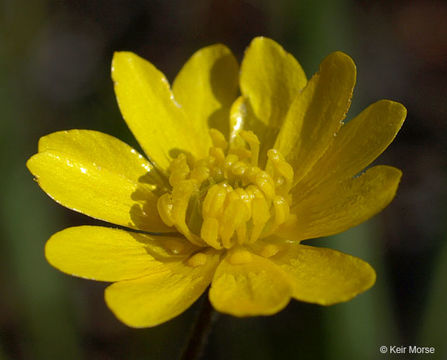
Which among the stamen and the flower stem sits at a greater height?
the stamen

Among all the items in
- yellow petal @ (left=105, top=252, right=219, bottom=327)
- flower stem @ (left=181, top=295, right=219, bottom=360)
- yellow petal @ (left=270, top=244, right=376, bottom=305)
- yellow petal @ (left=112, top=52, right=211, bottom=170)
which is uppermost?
yellow petal @ (left=112, top=52, right=211, bottom=170)

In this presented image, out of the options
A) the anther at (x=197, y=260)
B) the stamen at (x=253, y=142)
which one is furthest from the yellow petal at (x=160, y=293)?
the stamen at (x=253, y=142)

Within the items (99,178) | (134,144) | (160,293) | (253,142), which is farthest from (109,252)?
(134,144)

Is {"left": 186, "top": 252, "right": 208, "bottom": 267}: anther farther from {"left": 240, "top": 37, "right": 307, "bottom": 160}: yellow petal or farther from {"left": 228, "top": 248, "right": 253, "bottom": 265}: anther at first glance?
{"left": 240, "top": 37, "right": 307, "bottom": 160}: yellow petal

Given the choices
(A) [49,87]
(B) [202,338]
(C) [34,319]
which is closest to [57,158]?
(B) [202,338]

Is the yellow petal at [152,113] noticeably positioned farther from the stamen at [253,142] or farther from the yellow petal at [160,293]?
the yellow petal at [160,293]

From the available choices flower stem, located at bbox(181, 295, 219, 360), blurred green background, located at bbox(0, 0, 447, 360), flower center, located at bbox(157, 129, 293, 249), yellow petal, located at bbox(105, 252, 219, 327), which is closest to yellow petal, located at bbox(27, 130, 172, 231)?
flower center, located at bbox(157, 129, 293, 249)

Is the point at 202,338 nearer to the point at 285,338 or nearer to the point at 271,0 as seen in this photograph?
the point at 285,338
